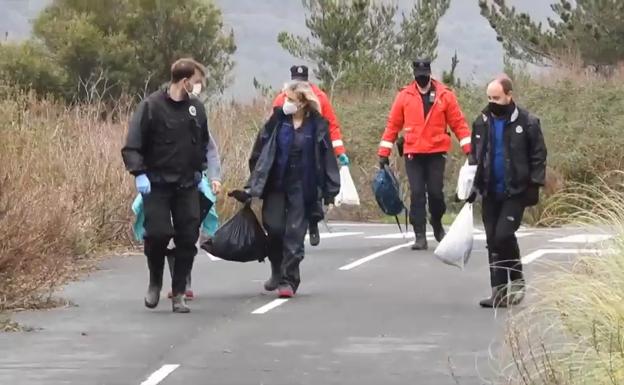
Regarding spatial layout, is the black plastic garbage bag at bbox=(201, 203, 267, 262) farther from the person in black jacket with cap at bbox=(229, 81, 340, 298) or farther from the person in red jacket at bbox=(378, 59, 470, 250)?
the person in red jacket at bbox=(378, 59, 470, 250)

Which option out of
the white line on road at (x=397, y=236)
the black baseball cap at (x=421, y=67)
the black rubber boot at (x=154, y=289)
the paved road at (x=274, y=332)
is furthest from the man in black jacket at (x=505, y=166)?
the white line on road at (x=397, y=236)

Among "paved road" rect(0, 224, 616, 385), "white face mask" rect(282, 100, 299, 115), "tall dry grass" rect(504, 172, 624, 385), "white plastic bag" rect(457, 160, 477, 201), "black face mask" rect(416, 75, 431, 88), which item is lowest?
"paved road" rect(0, 224, 616, 385)

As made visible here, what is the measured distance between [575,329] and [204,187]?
468 centimetres

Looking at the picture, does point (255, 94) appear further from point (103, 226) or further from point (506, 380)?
point (506, 380)

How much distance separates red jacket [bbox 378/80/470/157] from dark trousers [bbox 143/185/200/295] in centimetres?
494

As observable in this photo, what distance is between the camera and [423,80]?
16.6 meters

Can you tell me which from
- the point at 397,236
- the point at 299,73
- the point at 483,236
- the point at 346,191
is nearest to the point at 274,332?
the point at 299,73

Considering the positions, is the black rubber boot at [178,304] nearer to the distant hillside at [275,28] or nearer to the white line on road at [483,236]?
the white line on road at [483,236]

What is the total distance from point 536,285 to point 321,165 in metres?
3.44

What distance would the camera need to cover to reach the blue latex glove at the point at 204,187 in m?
12.1

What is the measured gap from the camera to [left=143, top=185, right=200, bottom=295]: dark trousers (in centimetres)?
1177

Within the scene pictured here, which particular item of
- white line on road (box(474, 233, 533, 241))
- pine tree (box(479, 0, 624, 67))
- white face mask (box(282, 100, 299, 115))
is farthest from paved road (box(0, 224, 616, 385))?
pine tree (box(479, 0, 624, 67))

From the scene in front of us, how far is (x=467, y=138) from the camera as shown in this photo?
16.4 meters

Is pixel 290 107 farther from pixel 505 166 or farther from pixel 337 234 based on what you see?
pixel 337 234
